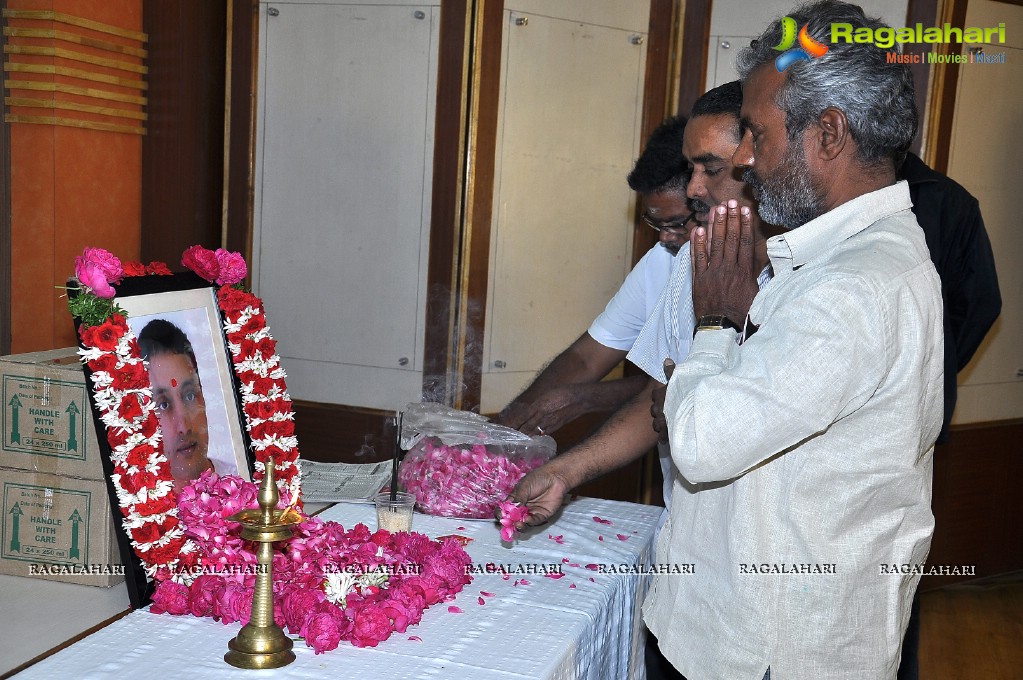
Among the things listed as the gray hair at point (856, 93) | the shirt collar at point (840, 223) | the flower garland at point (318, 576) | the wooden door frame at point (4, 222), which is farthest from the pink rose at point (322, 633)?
the wooden door frame at point (4, 222)

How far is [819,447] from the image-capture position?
134 centimetres

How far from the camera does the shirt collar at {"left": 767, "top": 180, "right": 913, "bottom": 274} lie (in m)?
1.39

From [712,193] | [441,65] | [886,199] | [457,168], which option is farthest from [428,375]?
[886,199]

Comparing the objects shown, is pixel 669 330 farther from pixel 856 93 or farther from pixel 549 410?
pixel 856 93

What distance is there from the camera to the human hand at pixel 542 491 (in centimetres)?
191

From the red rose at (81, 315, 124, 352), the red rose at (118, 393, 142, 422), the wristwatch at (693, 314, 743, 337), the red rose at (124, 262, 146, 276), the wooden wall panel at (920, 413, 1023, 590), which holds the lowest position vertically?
the wooden wall panel at (920, 413, 1023, 590)

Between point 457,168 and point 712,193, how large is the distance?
182 cm

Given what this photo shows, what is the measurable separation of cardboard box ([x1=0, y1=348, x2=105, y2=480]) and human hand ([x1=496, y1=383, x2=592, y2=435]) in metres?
1.15

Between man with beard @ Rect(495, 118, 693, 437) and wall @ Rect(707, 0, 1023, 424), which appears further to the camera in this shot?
wall @ Rect(707, 0, 1023, 424)

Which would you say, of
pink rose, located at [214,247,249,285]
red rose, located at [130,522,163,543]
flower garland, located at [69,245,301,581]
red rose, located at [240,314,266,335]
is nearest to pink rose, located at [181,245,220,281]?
pink rose, located at [214,247,249,285]

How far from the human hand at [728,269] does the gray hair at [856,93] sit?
0.19 meters

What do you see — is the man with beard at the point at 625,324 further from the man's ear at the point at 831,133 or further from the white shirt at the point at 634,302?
the man's ear at the point at 831,133

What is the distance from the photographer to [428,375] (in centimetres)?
387

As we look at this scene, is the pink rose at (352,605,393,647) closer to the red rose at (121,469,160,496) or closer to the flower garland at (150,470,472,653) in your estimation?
the flower garland at (150,470,472,653)
